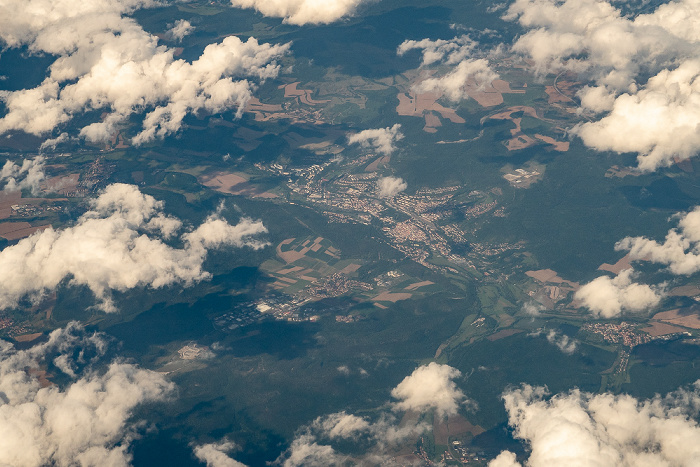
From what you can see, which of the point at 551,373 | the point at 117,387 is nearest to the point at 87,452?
the point at 117,387

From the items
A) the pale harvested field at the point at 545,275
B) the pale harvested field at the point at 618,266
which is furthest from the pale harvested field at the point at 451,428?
the pale harvested field at the point at 618,266

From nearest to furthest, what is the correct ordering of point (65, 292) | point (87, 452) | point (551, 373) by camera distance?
point (87, 452), point (551, 373), point (65, 292)

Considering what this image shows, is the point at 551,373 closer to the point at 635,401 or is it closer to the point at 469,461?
the point at 635,401

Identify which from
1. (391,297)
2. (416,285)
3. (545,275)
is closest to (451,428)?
(391,297)

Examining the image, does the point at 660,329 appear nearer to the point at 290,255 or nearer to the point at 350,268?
the point at 350,268

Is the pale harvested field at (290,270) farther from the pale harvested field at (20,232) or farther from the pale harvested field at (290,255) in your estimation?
the pale harvested field at (20,232)

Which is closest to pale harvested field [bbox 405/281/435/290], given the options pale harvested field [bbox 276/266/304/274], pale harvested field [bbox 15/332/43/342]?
pale harvested field [bbox 276/266/304/274]
